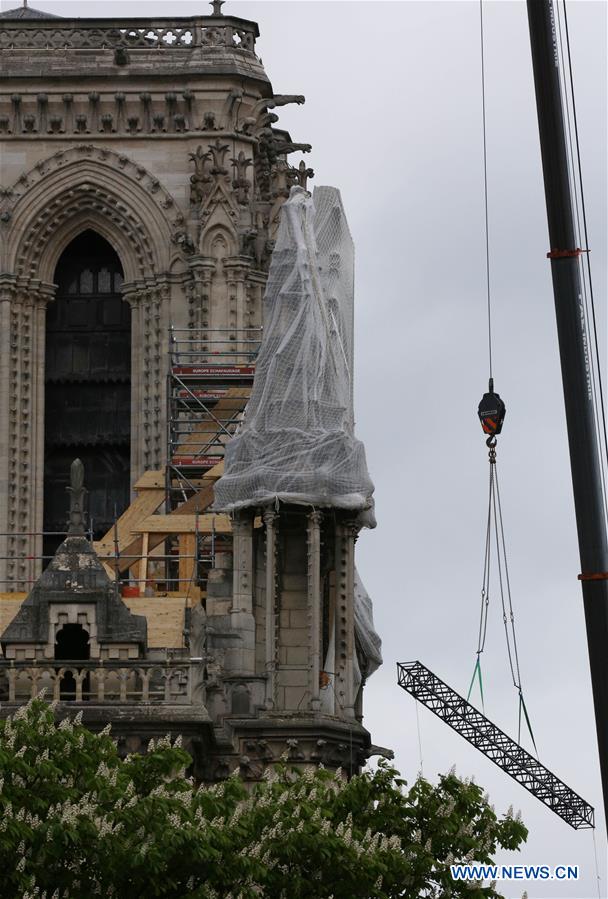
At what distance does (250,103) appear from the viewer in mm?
111938

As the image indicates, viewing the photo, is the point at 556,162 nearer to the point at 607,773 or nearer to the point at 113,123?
the point at 607,773

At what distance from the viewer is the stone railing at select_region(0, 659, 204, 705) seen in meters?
86.4

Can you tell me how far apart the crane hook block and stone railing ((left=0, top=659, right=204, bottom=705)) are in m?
18.6

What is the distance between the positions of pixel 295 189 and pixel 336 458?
9117 mm

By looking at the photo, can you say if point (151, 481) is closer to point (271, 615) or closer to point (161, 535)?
point (161, 535)

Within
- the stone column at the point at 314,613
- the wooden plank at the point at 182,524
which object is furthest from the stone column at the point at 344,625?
the wooden plank at the point at 182,524

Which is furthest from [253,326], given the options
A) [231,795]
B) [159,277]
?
[231,795]

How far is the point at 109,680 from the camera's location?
286 ft

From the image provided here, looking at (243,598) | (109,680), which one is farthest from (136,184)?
(109,680)

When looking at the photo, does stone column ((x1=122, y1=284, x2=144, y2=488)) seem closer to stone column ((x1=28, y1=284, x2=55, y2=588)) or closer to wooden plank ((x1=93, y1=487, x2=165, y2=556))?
stone column ((x1=28, y1=284, x2=55, y2=588))

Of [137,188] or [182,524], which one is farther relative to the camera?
[137,188]

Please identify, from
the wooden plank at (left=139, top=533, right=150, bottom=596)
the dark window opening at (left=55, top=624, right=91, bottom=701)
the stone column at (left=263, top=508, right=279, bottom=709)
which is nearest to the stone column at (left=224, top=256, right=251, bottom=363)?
the wooden plank at (left=139, top=533, right=150, bottom=596)

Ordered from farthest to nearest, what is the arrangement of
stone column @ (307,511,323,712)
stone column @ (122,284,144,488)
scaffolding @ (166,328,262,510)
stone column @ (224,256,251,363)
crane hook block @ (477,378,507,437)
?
stone column @ (224,256,251,363)
stone column @ (122,284,144,488)
scaffolding @ (166,328,262,510)
stone column @ (307,511,323,712)
crane hook block @ (477,378,507,437)

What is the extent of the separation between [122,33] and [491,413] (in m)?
45.8
